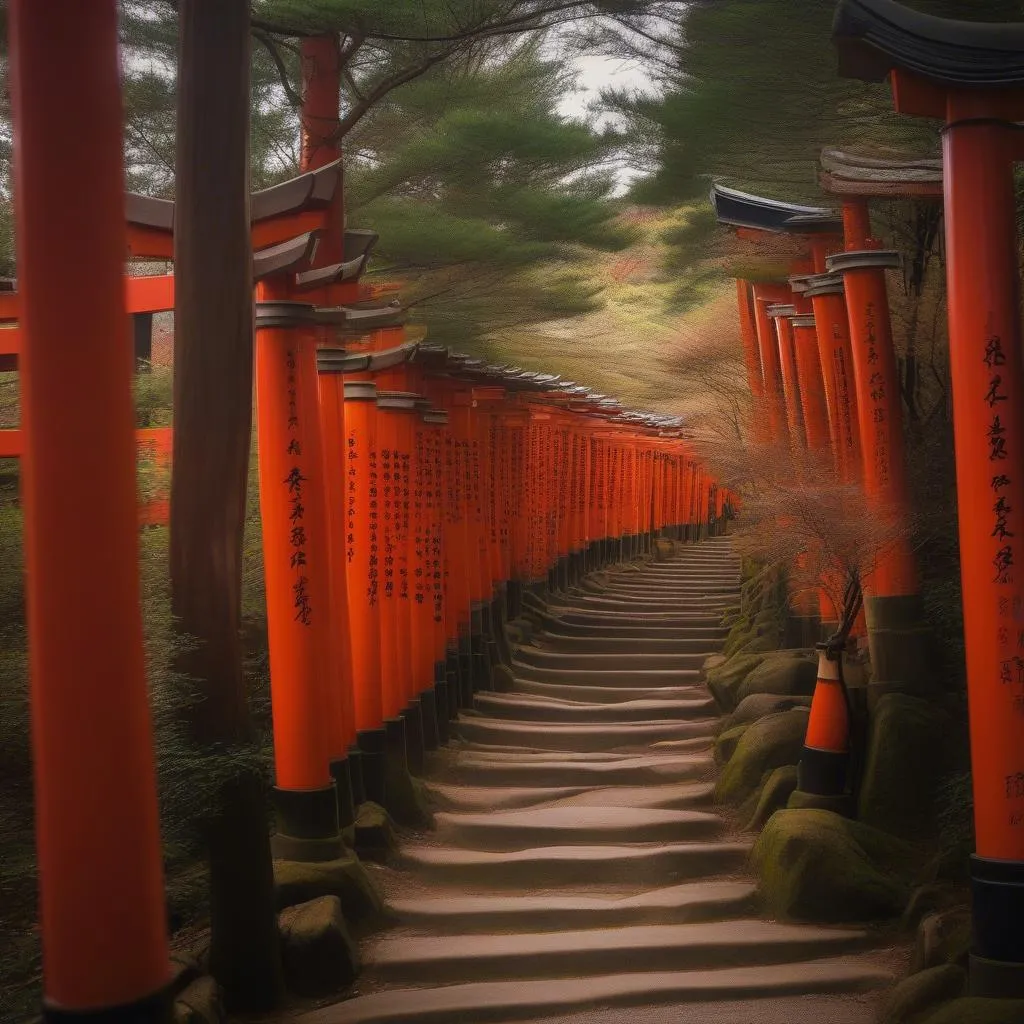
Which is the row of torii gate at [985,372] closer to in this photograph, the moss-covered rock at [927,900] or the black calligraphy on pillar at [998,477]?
the black calligraphy on pillar at [998,477]

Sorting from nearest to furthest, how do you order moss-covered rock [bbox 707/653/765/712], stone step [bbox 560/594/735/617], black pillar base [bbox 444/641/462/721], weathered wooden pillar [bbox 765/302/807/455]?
moss-covered rock [bbox 707/653/765/712]
black pillar base [bbox 444/641/462/721]
weathered wooden pillar [bbox 765/302/807/455]
stone step [bbox 560/594/735/617]

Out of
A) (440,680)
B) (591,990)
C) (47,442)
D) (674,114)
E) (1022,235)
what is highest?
(674,114)

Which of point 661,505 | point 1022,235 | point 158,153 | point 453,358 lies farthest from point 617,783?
point 661,505

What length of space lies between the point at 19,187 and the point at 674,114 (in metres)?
7.67

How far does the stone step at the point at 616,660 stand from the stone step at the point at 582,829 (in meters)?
5.99

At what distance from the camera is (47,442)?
3113mm

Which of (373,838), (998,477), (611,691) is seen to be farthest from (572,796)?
(998,477)

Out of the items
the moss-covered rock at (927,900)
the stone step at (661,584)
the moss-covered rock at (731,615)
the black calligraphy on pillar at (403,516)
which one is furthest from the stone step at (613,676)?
the moss-covered rock at (927,900)

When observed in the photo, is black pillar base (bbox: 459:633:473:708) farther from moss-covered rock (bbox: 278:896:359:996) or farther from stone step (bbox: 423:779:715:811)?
moss-covered rock (bbox: 278:896:359:996)

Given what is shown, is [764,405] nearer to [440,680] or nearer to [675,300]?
[440,680]

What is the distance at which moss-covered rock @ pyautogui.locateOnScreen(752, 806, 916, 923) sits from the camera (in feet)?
23.1

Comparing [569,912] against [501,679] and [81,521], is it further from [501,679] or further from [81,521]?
[501,679]

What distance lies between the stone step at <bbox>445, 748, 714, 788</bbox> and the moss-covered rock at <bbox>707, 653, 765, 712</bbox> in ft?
3.86

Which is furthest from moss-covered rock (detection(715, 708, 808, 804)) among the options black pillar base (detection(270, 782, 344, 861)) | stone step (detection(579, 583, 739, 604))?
stone step (detection(579, 583, 739, 604))
